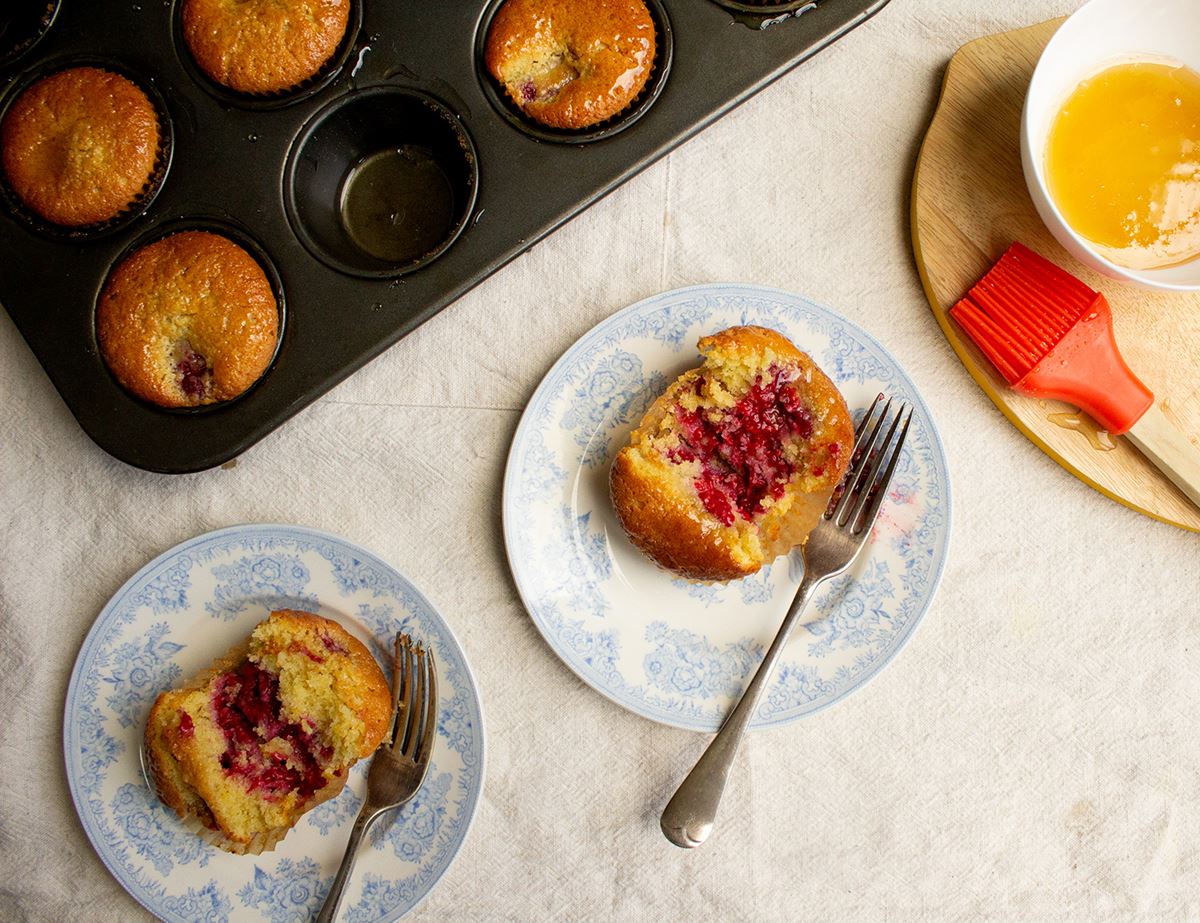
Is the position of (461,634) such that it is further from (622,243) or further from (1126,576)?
(1126,576)

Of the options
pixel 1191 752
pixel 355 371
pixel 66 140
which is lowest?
pixel 1191 752

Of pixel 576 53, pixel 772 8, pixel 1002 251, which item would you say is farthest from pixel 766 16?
pixel 1002 251

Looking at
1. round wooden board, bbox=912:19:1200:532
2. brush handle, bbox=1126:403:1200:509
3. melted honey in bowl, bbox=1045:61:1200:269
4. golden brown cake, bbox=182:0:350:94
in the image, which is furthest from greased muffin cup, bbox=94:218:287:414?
brush handle, bbox=1126:403:1200:509

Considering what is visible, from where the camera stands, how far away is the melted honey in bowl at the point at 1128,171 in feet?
7.41

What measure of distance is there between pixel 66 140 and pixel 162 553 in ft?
3.24

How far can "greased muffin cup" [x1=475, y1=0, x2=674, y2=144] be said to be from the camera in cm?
216

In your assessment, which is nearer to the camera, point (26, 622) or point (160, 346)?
point (160, 346)

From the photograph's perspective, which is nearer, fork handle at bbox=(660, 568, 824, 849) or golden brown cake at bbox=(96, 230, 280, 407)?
golden brown cake at bbox=(96, 230, 280, 407)

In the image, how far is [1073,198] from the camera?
2.25 metres

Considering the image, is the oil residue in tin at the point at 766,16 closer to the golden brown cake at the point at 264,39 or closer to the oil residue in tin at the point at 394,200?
the oil residue in tin at the point at 394,200

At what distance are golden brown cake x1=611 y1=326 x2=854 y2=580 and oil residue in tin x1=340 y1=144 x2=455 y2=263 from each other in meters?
0.77

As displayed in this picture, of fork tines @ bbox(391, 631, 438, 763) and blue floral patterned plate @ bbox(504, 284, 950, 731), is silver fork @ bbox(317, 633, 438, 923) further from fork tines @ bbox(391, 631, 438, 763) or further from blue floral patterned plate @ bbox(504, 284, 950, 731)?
blue floral patterned plate @ bbox(504, 284, 950, 731)

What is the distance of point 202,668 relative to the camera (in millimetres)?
2287

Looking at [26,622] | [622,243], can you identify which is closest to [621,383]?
[622,243]
